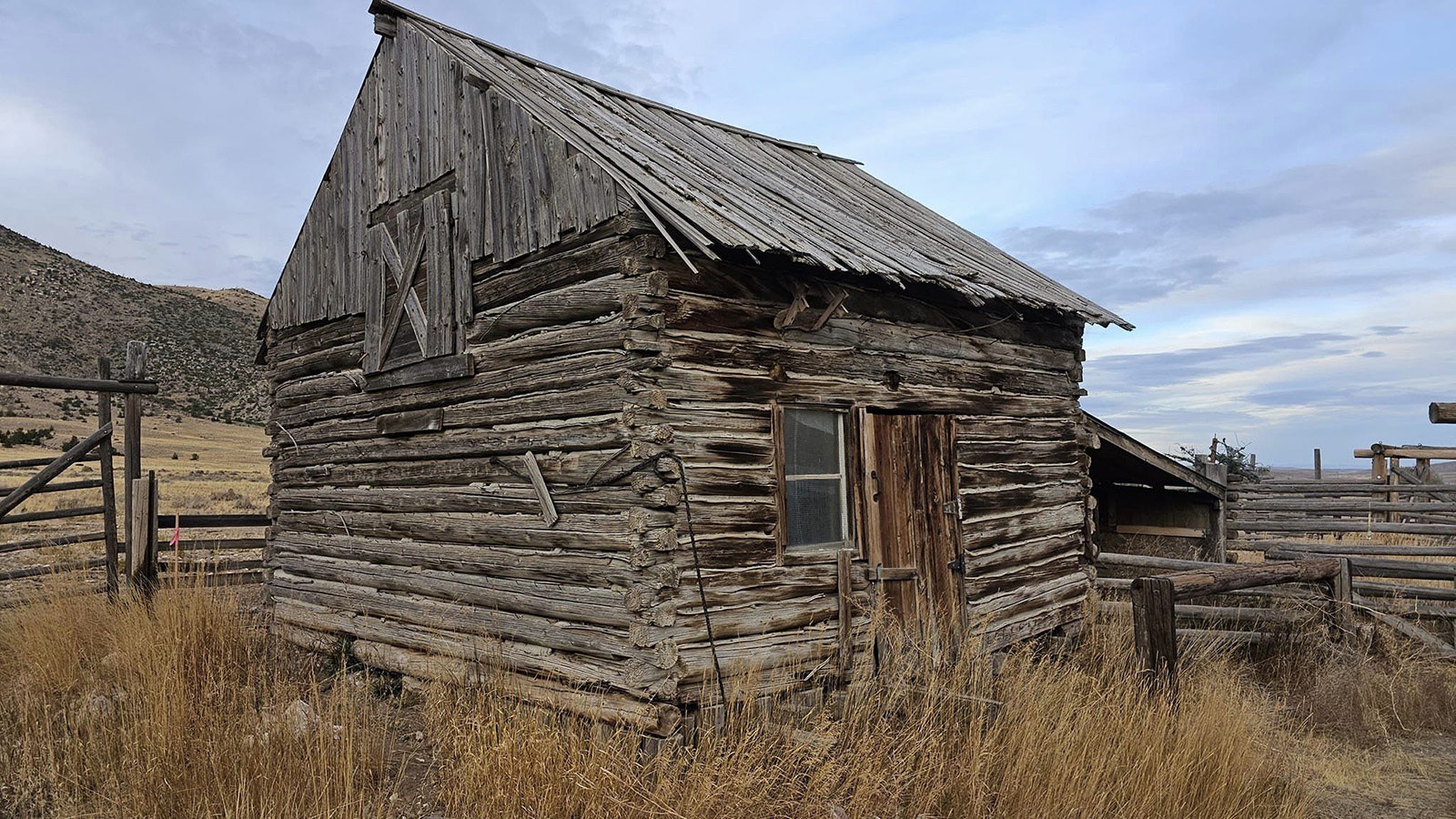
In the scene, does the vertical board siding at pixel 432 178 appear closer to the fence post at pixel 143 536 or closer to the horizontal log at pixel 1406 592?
the fence post at pixel 143 536

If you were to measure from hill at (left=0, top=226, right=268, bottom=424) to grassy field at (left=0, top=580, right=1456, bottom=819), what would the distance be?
4577cm

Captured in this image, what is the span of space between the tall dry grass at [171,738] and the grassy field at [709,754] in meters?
0.02

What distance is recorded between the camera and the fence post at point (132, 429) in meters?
10.1

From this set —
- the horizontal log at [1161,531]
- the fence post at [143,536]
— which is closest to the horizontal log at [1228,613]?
the horizontal log at [1161,531]

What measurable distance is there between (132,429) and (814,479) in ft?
24.7

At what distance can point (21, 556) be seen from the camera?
51.4 feet

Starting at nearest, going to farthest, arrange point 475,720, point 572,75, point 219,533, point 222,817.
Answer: point 222,817, point 475,720, point 572,75, point 219,533

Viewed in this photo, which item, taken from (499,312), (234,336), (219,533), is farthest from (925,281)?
(234,336)

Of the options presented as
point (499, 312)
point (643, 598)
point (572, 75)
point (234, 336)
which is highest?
point (234, 336)

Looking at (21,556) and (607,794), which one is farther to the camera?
(21,556)

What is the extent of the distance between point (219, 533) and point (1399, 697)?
21.7 meters

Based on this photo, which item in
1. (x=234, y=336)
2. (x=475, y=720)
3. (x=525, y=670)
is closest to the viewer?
(x=475, y=720)

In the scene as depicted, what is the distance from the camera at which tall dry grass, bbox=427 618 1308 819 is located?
185 inches

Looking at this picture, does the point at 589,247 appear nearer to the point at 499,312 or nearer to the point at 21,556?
the point at 499,312
